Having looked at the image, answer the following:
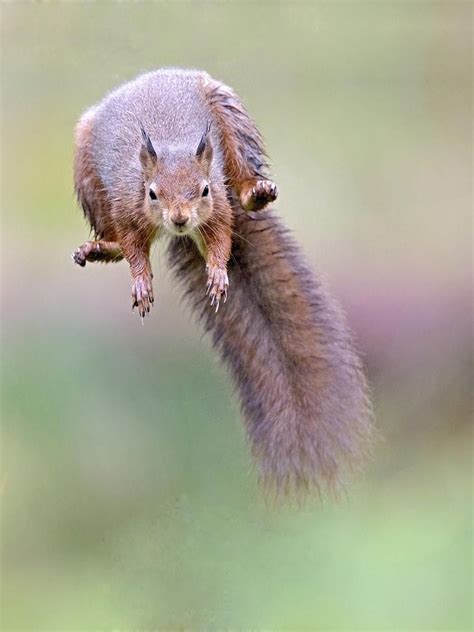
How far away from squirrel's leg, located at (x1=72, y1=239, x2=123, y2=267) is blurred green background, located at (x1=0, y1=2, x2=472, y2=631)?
538mm

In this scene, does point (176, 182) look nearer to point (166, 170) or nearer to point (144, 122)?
point (166, 170)

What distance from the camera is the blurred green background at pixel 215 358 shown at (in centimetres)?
296

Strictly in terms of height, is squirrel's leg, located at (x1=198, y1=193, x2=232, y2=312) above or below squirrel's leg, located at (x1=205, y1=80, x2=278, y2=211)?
below

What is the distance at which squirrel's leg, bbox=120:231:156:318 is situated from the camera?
215cm

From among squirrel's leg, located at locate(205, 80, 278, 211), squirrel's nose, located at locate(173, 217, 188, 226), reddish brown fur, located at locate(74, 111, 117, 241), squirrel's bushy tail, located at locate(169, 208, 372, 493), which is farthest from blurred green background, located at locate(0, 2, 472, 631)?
squirrel's nose, located at locate(173, 217, 188, 226)

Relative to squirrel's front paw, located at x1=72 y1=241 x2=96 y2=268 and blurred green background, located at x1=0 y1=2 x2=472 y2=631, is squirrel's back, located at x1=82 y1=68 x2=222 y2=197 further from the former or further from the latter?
blurred green background, located at x1=0 y1=2 x2=472 y2=631

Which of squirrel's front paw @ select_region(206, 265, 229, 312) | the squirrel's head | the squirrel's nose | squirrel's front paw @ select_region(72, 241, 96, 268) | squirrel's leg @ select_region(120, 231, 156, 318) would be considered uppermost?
the squirrel's head

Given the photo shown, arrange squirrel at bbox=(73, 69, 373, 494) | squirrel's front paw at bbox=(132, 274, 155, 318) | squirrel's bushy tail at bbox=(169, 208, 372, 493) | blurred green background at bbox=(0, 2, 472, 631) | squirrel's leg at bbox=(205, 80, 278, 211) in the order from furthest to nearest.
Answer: blurred green background at bbox=(0, 2, 472, 631), squirrel's bushy tail at bbox=(169, 208, 372, 493), squirrel's leg at bbox=(205, 80, 278, 211), squirrel at bbox=(73, 69, 373, 494), squirrel's front paw at bbox=(132, 274, 155, 318)

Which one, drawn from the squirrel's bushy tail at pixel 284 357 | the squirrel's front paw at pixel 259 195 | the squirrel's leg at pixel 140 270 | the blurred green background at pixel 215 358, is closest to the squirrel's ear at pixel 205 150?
the squirrel's front paw at pixel 259 195

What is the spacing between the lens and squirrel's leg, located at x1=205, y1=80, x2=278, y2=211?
2406mm

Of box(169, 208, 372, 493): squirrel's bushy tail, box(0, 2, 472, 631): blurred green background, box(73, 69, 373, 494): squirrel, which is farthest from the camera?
box(0, 2, 472, 631): blurred green background

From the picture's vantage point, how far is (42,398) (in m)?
3.99

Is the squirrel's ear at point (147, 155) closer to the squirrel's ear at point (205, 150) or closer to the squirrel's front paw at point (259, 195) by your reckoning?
the squirrel's ear at point (205, 150)

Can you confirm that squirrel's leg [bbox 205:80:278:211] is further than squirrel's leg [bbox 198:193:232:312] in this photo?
Yes
